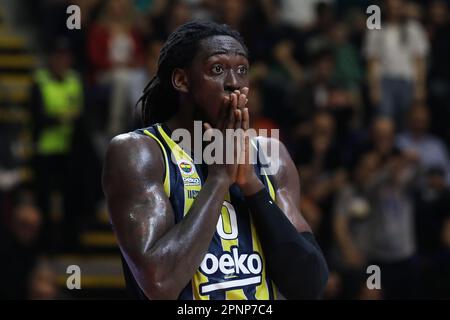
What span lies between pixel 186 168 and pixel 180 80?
0.39 meters

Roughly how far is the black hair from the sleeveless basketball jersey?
0.77ft

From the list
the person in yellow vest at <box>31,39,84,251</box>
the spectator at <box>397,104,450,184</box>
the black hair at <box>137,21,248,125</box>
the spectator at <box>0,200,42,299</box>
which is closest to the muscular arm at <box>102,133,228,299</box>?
the black hair at <box>137,21,248,125</box>

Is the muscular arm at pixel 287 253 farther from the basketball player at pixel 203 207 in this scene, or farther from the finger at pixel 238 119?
the finger at pixel 238 119

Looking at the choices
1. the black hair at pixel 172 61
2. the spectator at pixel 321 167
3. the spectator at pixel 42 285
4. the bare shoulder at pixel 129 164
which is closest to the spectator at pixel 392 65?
the spectator at pixel 321 167

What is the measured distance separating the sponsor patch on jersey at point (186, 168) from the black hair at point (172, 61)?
0.32 m

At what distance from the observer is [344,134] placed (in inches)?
453

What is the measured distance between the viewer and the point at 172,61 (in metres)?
4.20

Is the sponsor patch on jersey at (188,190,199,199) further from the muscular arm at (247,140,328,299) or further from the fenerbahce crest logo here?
the muscular arm at (247,140,328,299)

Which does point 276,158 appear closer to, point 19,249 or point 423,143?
point 19,249

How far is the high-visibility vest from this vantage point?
10867mm

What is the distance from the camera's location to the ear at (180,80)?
4148 mm

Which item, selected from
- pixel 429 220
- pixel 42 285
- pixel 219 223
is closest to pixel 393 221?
pixel 429 220
